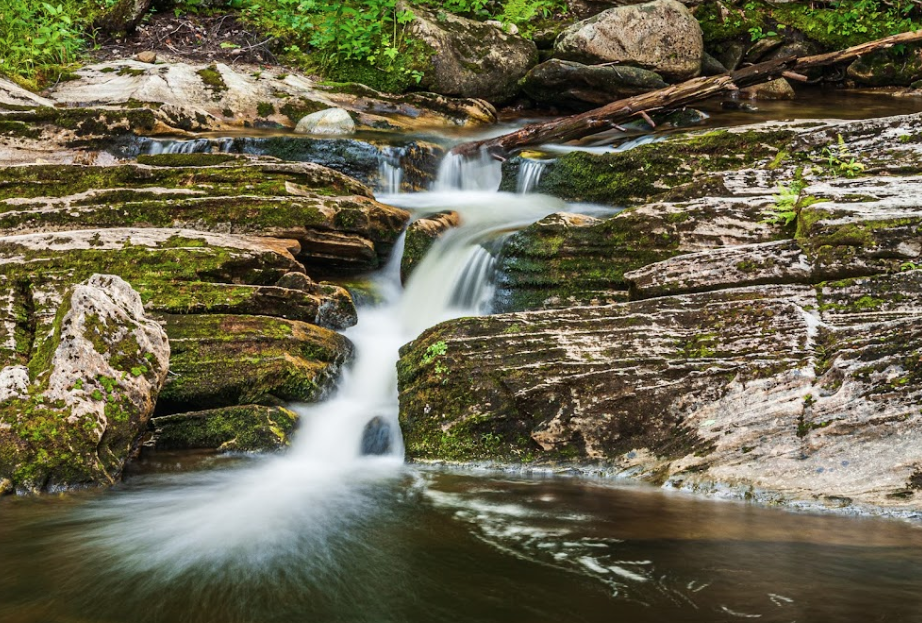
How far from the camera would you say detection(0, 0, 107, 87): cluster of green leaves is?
1308cm

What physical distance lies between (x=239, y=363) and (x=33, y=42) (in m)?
11.1

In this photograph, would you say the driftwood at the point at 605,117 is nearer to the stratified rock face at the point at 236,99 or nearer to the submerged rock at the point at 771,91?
the stratified rock face at the point at 236,99

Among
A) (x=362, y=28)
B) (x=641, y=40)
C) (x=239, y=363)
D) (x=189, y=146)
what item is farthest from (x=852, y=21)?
(x=239, y=363)

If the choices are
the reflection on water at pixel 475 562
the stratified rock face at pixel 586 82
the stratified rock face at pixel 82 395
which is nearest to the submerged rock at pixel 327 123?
the stratified rock face at pixel 586 82

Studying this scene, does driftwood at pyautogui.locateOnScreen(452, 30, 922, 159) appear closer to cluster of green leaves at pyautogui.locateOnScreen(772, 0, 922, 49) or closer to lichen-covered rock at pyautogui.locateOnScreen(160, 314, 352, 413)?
lichen-covered rock at pyautogui.locateOnScreen(160, 314, 352, 413)

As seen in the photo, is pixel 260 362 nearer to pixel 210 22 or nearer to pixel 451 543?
pixel 451 543

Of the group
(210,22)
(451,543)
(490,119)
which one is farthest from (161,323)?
(210,22)

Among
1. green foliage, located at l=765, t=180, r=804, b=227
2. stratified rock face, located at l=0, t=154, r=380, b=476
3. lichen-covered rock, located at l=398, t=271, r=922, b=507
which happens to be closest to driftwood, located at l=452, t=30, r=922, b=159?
stratified rock face, located at l=0, t=154, r=380, b=476

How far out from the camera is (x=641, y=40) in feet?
49.6

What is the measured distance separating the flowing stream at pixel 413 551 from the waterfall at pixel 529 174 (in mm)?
5318

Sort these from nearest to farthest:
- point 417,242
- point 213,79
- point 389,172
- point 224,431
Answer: point 224,431, point 417,242, point 389,172, point 213,79

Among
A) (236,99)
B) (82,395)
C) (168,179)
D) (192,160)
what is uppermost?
Result: (236,99)

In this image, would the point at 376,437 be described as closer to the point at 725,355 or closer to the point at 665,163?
the point at 725,355

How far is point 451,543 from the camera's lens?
4246 millimetres
